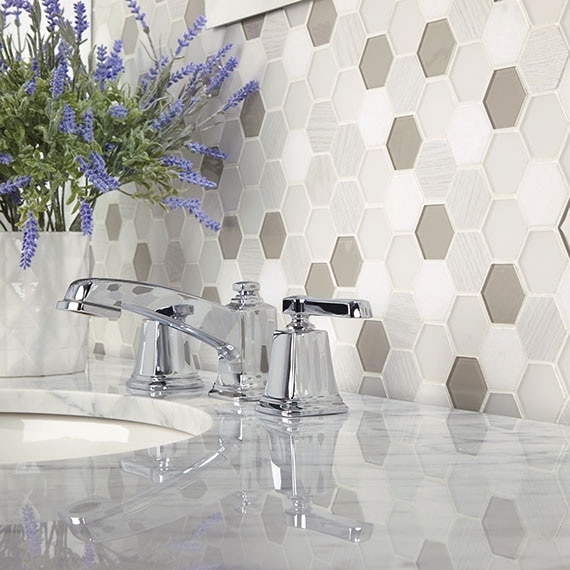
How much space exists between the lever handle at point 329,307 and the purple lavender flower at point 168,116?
0.38 m

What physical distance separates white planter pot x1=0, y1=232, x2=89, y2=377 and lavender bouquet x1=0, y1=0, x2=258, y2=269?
3 centimetres

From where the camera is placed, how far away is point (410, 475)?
0.64m

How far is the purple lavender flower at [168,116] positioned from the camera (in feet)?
3.79

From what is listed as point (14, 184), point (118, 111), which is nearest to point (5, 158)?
point (14, 184)

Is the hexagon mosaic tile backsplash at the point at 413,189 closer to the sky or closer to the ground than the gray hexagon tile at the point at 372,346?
closer to the sky

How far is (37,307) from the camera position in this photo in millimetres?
1175

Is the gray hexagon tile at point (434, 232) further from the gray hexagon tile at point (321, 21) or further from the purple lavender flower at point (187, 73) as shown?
the purple lavender flower at point (187, 73)

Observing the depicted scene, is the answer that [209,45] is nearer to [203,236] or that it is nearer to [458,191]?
[203,236]

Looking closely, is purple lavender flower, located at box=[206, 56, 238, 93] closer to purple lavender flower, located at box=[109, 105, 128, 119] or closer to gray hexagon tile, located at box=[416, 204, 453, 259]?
purple lavender flower, located at box=[109, 105, 128, 119]

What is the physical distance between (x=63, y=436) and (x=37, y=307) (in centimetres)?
20

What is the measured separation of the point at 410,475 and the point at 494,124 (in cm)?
40

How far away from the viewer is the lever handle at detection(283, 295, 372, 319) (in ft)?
2.78

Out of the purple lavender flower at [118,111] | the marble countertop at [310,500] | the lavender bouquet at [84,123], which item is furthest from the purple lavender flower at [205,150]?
the marble countertop at [310,500]

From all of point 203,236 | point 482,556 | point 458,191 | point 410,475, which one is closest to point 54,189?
point 203,236
